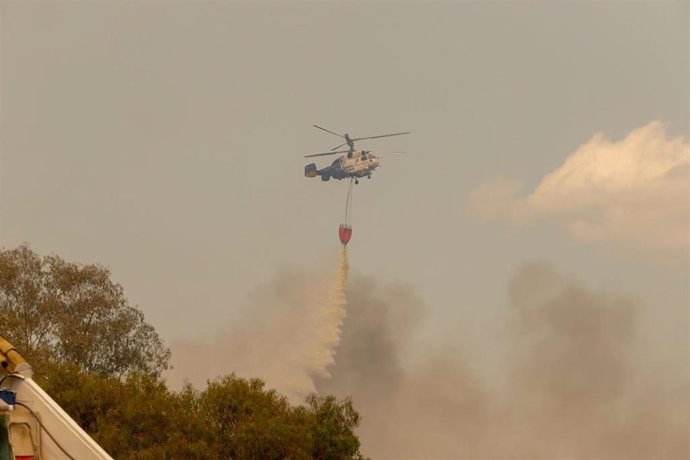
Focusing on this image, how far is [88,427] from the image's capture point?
5531 centimetres

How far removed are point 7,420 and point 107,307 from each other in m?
91.9

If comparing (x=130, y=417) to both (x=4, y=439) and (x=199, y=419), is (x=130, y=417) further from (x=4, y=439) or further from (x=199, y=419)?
(x=4, y=439)

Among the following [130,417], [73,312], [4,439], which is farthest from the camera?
[73,312]

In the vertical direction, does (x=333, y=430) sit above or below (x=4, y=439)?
above

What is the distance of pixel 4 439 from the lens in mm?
11680

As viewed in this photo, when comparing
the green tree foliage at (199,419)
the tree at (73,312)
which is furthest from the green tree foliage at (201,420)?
the tree at (73,312)

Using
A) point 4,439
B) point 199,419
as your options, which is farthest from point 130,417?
point 4,439

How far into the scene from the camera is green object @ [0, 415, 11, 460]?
1160 centimetres

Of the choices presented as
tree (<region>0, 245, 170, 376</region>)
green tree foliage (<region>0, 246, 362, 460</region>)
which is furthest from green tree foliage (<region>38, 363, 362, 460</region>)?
tree (<region>0, 245, 170, 376</region>)

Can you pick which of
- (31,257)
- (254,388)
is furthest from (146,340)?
(254,388)

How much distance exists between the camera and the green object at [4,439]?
11596mm

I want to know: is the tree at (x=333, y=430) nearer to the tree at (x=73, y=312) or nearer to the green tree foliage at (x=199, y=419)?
the green tree foliage at (x=199, y=419)

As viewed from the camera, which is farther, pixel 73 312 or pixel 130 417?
pixel 73 312

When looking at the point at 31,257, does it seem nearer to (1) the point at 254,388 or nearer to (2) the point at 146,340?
(2) the point at 146,340
